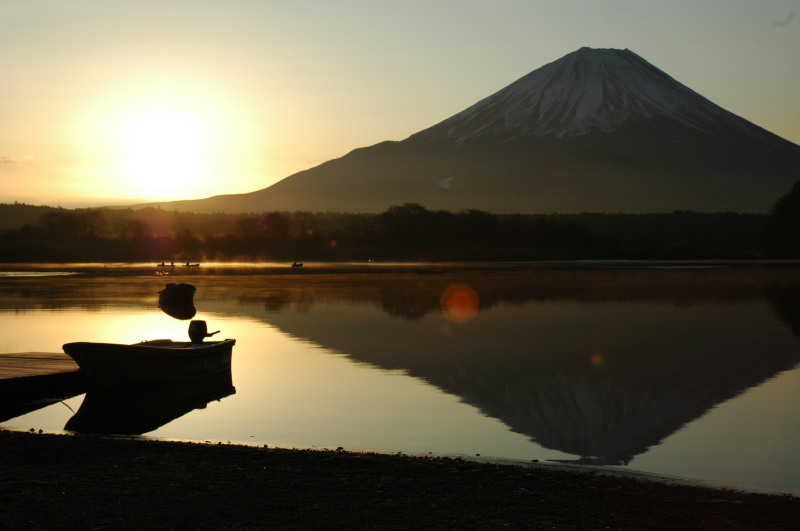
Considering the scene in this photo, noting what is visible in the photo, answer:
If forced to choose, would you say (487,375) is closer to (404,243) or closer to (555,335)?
(555,335)

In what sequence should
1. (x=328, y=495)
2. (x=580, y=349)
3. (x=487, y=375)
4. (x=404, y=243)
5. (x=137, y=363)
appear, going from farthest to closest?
(x=404, y=243)
(x=580, y=349)
(x=487, y=375)
(x=137, y=363)
(x=328, y=495)

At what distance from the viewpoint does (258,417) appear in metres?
14.6

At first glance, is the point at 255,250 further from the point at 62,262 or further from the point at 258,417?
the point at 258,417

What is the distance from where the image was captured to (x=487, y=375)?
19188mm

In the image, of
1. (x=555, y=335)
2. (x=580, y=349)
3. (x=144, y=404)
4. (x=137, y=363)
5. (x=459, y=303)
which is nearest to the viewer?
(x=144, y=404)

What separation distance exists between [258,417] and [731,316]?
882 inches

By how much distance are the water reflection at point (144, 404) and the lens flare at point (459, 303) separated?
14664 millimetres

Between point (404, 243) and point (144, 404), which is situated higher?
point (404, 243)

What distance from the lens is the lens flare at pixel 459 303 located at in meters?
32.8

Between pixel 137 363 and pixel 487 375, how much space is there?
670 centimetres

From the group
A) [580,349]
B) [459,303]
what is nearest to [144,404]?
[580,349]

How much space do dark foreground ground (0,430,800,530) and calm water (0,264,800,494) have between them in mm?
1431

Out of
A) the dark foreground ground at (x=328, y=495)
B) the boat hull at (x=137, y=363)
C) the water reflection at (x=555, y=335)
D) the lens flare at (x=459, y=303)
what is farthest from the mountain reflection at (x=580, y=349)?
the boat hull at (x=137, y=363)

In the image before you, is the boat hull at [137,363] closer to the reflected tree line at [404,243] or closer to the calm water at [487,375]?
the calm water at [487,375]
